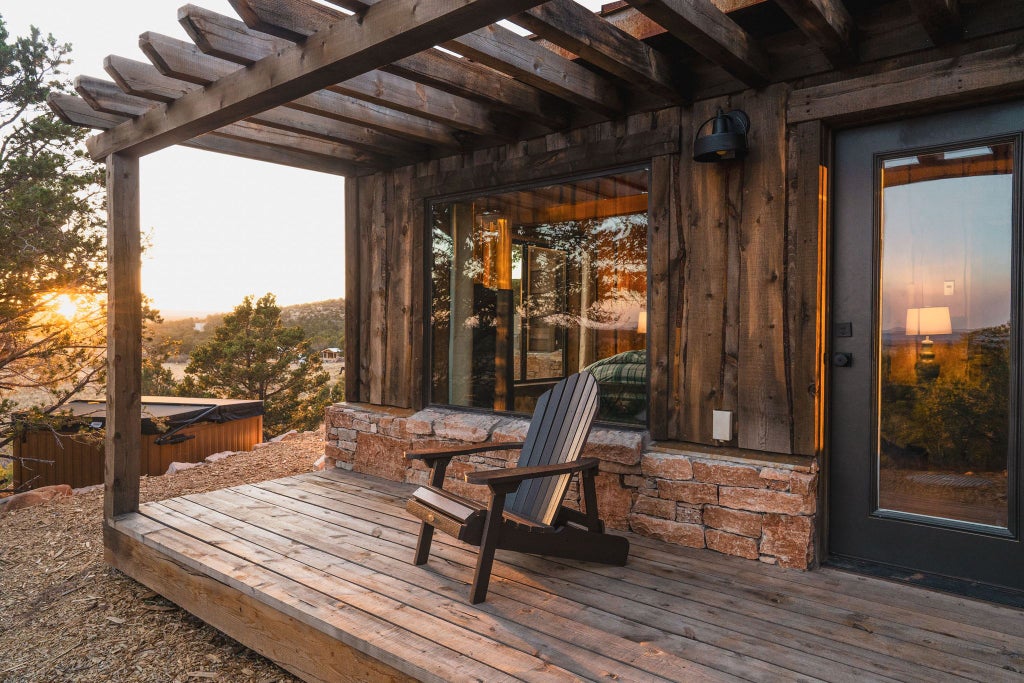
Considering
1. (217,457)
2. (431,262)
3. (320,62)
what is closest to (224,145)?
(431,262)

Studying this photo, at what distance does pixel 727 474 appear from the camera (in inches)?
111

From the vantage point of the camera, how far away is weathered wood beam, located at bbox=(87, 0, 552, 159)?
70.1 inches

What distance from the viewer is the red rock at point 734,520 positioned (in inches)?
109

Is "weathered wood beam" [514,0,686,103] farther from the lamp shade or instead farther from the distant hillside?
the distant hillside

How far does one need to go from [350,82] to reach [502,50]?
77 cm

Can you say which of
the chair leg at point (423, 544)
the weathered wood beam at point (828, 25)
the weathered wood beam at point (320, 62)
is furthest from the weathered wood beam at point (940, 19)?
the chair leg at point (423, 544)

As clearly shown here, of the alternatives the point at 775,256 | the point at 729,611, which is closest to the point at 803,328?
the point at 775,256

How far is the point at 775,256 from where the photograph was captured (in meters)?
2.80

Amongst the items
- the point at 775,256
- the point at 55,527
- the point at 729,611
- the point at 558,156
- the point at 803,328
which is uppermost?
the point at 558,156

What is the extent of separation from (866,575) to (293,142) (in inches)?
155

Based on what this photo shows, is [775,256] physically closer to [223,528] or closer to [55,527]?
[223,528]

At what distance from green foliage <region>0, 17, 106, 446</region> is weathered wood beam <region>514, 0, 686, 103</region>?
554cm

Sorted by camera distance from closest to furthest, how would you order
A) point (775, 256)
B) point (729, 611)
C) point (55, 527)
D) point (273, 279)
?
1. point (729, 611)
2. point (775, 256)
3. point (55, 527)
4. point (273, 279)

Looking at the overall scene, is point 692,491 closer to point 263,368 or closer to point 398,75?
point 398,75
